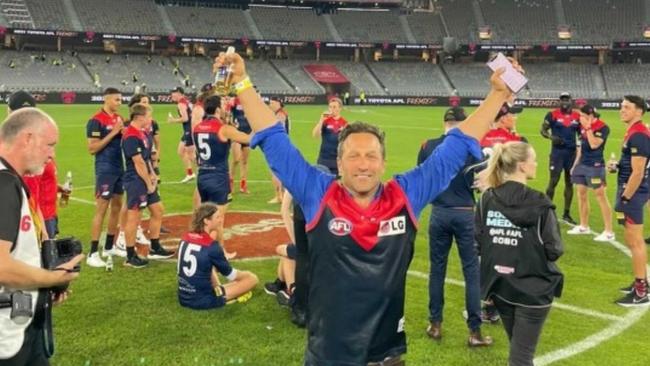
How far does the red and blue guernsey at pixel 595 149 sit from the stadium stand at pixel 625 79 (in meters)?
57.1

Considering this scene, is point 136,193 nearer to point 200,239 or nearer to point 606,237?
point 200,239

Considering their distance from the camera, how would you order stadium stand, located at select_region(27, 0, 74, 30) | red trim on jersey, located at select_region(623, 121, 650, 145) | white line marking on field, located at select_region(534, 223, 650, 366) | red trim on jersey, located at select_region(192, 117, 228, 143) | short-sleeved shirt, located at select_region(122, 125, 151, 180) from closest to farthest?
white line marking on field, located at select_region(534, 223, 650, 366)
red trim on jersey, located at select_region(623, 121, 650, 145)
short-sleeved shirt, located at select_region(122, 125, 151, 180)
red trim on jersey, located at select_region(192, 117, 228, 143)
stadium stand, located at select_region(27, 0, 74, 30)

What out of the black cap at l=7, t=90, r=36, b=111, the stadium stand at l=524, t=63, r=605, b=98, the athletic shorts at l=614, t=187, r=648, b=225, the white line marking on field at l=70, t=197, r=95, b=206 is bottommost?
the white line marking on field at l=70, t=197, r=95, b=206

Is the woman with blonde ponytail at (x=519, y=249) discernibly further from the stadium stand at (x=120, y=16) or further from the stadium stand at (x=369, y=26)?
the stadium stand at (x=369, y=26)

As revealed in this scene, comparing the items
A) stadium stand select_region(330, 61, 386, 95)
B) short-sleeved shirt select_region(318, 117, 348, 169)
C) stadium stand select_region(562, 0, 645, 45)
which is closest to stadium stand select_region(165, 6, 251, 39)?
stadium stand select_region(330, 61, 386, 95)

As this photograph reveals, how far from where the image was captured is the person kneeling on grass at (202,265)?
7.40 metres

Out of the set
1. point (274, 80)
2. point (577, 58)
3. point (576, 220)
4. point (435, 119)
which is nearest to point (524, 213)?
point (576, 220)

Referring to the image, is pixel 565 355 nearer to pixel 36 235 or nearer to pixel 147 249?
pixel 36 235

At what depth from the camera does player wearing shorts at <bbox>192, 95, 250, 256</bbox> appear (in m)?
9.66

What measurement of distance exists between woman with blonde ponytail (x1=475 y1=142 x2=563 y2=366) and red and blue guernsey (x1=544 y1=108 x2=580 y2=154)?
30.4 feet

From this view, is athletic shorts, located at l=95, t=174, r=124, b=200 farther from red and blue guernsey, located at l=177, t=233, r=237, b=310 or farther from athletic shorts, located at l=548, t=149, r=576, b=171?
athletic shorts, located at l=548, t=149, r=576, b=171

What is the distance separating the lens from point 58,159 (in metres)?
20.7

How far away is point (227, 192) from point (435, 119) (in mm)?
34082

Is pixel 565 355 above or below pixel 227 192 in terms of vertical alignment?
below
